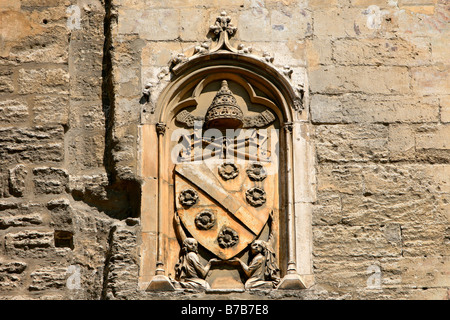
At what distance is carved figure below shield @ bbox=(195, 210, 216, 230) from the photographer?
8.41 metres

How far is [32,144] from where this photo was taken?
859cm

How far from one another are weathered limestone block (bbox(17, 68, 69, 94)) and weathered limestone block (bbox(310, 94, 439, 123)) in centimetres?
194

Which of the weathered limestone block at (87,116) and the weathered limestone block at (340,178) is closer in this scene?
the weathered limestone block at (340,178)

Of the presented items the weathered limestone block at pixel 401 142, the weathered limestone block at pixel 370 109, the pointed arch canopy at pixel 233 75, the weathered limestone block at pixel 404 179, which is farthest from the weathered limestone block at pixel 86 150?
the weathered limestone block at pixel 401 142

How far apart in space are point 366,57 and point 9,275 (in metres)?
3.19

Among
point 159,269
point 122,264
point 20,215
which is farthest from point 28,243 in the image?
point 159,269

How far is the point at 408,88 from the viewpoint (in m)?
8.73

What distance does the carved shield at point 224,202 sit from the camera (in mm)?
8406

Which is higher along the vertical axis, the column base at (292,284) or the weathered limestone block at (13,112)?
the weathered limestone block at (13,112)

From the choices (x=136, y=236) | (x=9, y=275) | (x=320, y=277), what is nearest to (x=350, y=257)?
(x=320, y=277)

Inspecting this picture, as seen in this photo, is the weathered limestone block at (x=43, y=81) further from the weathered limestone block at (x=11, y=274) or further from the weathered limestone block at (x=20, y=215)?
the weathered limestone block at (x=11, y=274)

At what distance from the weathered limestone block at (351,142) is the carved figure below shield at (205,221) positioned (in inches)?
36.7

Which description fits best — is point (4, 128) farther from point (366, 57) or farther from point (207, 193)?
point (366, 57)

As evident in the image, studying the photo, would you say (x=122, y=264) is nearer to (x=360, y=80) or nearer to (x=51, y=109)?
(x=51, y=109)
